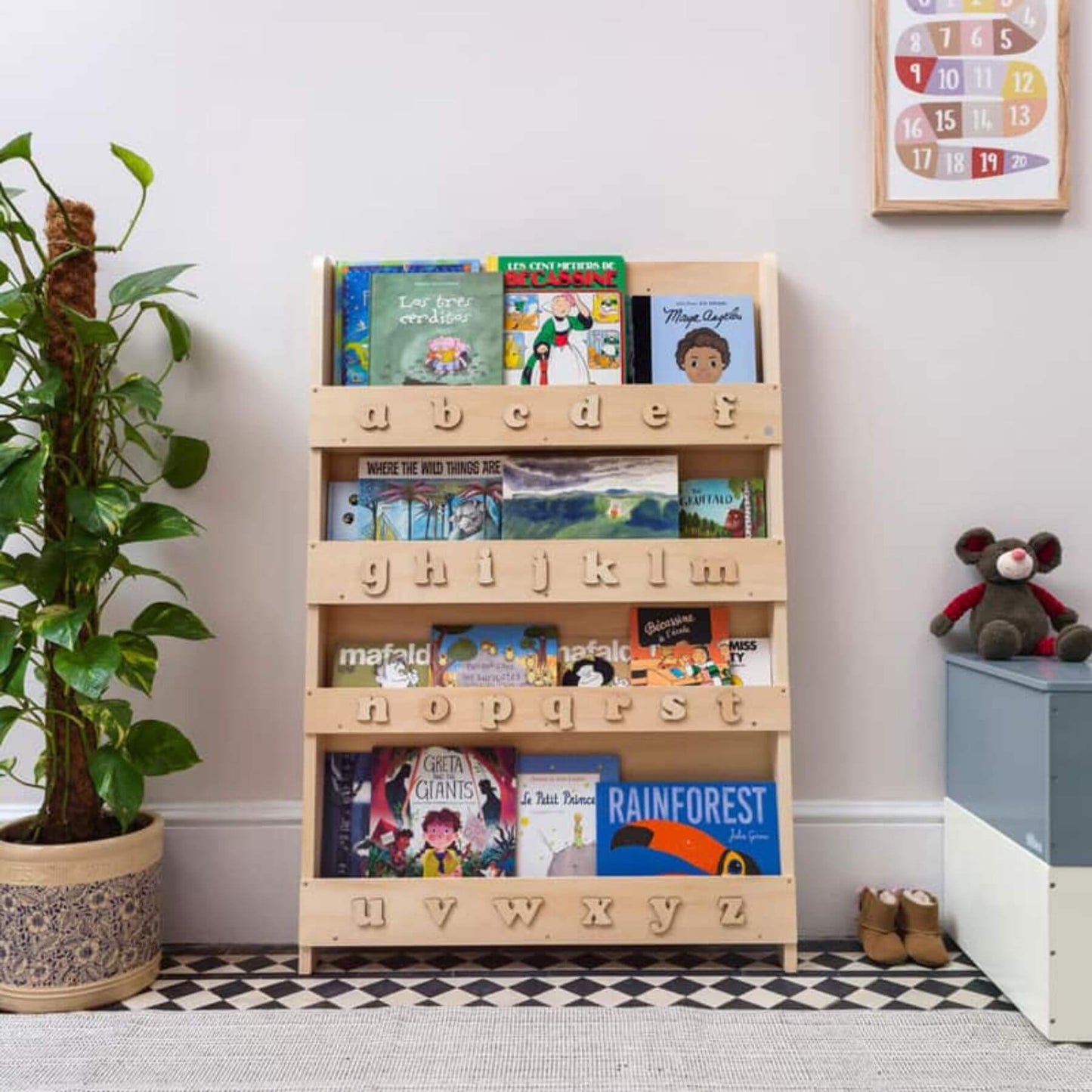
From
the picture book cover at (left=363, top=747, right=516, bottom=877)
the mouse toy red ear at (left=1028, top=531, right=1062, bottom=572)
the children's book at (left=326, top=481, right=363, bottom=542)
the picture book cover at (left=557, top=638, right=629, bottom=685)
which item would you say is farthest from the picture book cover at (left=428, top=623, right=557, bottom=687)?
the mouse toy red ear at (left=1028, top=531, right=1062, bottom=572)

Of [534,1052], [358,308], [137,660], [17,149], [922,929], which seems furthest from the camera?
[358,308]

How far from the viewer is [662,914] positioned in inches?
80.7

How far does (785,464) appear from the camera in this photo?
228 cm

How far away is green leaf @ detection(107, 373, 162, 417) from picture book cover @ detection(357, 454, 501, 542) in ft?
1.30

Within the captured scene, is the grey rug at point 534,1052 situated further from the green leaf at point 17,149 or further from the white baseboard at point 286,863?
the green leaf at point 17,149

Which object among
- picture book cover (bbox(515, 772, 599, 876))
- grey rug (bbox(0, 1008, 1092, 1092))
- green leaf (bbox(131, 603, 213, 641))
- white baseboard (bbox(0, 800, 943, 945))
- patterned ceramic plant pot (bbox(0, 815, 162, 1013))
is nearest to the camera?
grey rug (bbox(0, 1008, 1092, 1092))

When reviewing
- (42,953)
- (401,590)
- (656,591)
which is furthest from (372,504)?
(42,953)

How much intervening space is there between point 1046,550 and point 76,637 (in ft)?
5.71

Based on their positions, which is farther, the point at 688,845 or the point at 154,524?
the point at 688,845

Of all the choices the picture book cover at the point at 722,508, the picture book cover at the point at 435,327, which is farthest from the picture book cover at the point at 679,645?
the picture book cover at the point at 435,327

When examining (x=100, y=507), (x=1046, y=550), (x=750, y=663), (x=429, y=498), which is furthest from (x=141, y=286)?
(x=1046, y=550)

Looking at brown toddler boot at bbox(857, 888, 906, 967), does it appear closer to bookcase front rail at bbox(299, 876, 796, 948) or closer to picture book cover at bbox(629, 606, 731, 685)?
bookcase front rail at bbox(299, 876, 796, 948)

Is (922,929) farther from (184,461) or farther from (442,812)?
(184,461)

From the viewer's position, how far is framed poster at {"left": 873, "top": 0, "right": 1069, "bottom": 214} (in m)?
2.25
